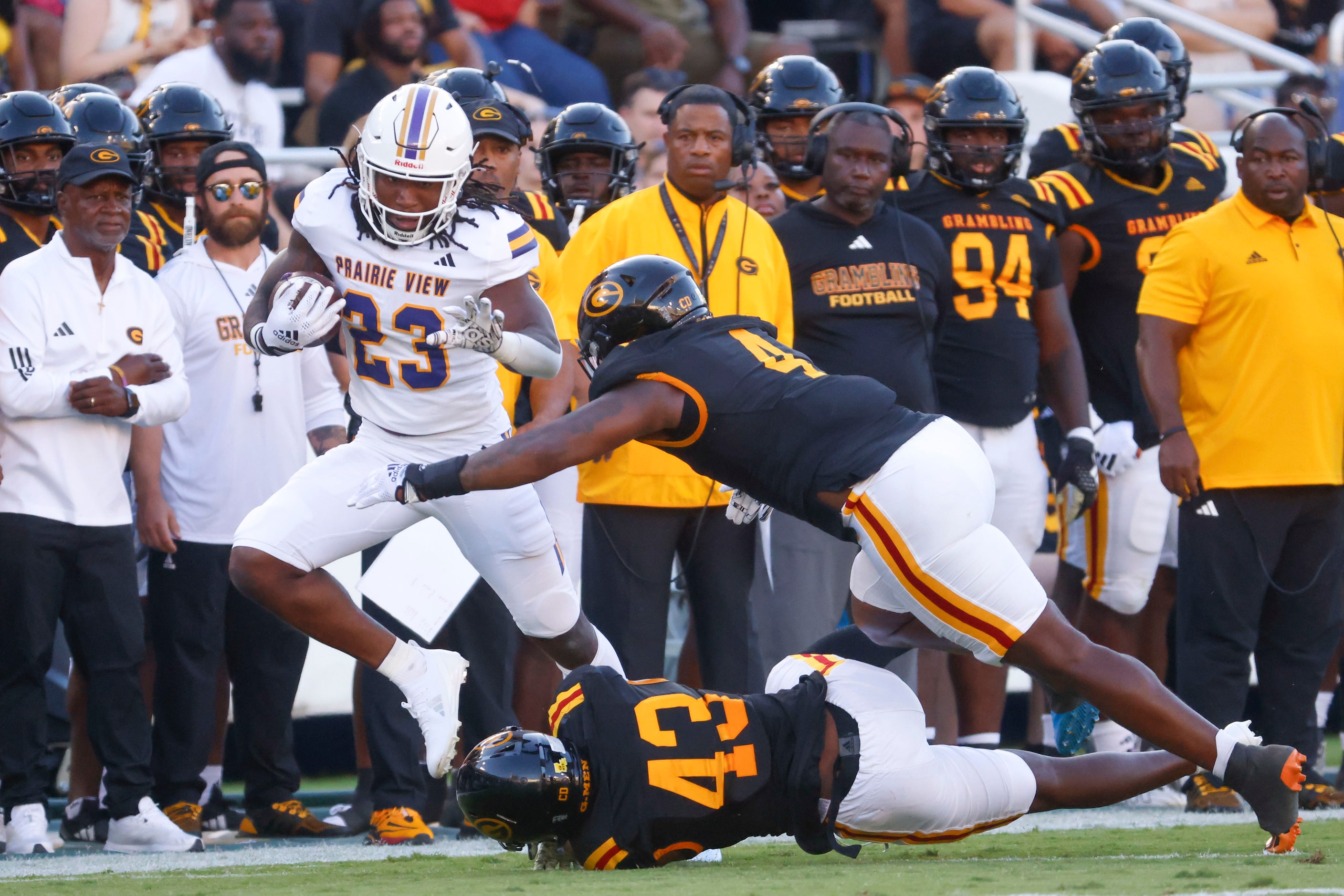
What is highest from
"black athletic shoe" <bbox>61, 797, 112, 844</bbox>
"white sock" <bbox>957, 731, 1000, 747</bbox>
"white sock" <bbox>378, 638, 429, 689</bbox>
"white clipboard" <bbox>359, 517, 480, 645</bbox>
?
"white clipboard" <bbox>359, 517, 480, 645</bbox>

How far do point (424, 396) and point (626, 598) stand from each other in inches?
36.9

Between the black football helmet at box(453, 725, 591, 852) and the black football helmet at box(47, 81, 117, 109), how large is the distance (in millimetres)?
3446

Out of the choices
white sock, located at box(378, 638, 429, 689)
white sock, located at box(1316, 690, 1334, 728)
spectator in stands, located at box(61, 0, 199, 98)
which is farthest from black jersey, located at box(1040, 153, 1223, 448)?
spectator in stands, located at box(61, 0, 199, 98)

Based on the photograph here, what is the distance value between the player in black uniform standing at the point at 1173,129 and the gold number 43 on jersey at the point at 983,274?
841 millimetres

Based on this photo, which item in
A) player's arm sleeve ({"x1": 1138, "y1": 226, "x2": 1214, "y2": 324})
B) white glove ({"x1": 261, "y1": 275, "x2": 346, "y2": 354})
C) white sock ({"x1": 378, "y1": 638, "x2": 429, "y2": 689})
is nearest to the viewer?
white glove ({"x1": 261, "y1": 275, "x2": 346, "y2": 354})

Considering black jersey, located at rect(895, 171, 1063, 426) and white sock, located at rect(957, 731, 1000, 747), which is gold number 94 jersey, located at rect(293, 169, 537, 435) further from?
white sock, located at rect(957, 731, 1000, 747)

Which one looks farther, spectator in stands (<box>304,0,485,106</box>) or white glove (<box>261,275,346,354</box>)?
spectator in stands (<box>304,0,485,106</box>)

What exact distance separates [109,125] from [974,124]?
9.99ft

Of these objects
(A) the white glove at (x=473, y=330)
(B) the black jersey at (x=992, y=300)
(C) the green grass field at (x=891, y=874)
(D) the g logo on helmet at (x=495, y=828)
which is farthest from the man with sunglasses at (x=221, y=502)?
(B) the black jersey at (x=992, y=300)

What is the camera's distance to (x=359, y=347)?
17.4 ft

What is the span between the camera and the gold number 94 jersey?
17.0ft

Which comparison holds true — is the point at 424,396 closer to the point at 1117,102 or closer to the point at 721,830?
the point at 721,830

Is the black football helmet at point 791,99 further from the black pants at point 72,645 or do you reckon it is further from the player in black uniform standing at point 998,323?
the black pants at point 72,645

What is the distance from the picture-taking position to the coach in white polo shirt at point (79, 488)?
17.9 feet
